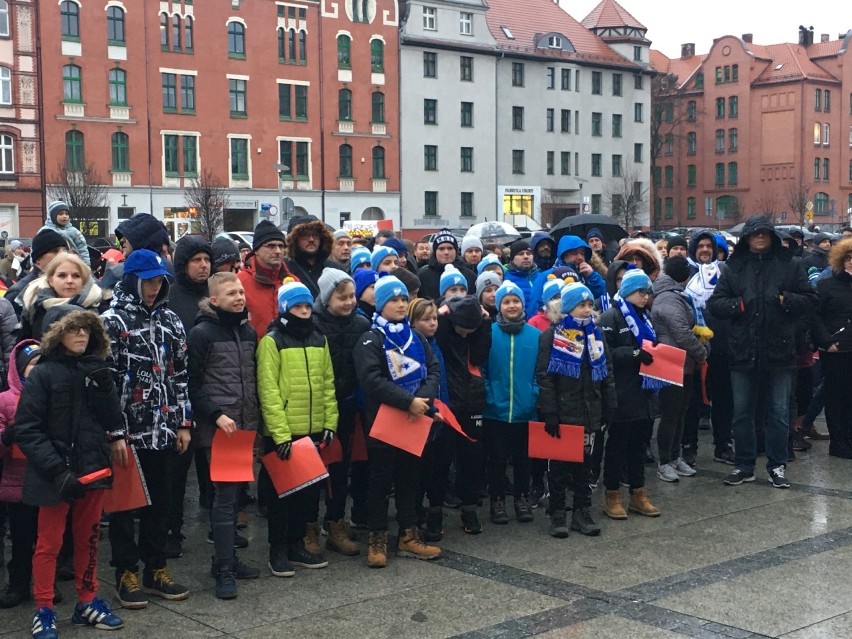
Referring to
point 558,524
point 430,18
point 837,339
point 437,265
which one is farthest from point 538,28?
point 558,524

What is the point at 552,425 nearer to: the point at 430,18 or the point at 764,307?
the point at 764,307

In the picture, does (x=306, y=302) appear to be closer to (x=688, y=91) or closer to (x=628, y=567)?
(x=628, y=567)

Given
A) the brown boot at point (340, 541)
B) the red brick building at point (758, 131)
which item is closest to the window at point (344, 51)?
the red brick building at point (758, 131)

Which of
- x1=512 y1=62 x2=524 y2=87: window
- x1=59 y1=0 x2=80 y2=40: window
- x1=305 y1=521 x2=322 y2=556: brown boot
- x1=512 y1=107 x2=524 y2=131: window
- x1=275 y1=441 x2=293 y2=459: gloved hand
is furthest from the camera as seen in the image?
x1=512 y1=107 x2=524 y2=131: window

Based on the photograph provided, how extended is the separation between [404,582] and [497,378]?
206 centimetres

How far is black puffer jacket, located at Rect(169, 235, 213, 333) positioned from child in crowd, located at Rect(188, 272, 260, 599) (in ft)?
2.47

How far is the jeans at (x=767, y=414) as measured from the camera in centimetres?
910

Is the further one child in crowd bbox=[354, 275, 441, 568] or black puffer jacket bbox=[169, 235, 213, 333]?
black puffer jacket bbox=[169, 235, 213, 333]

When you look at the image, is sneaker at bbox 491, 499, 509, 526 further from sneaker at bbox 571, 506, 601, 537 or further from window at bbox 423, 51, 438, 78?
window at bbox 423, 51, 438, 78

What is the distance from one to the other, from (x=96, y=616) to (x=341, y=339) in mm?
2425

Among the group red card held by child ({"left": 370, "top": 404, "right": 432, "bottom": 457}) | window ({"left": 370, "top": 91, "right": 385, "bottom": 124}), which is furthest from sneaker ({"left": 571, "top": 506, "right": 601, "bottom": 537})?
window ({"left": 370, "top": 91, "right": 385, "bottom": 124})

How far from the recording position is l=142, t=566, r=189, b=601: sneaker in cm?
627

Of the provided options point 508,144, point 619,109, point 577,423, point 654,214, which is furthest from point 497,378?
point 654,214

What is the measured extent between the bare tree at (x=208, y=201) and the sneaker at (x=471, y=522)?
110ft
